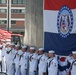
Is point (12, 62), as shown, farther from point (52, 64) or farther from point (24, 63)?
point (52, 64)

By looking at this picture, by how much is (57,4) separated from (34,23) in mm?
3195

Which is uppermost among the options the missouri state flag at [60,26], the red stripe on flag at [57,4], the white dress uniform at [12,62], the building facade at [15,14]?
the building facade at [15,14]

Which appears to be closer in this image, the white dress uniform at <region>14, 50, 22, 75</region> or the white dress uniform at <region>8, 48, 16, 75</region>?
the white dress uniform at <region>14, 50, 22, 75</region>

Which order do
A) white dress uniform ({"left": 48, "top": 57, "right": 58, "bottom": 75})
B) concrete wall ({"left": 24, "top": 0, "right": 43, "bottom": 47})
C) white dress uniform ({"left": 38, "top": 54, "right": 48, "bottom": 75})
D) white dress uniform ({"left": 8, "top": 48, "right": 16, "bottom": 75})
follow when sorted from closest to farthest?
white dress uniform ({"left": 48, "top": 57, "right": 58, "bottom": 75}), white dress uniform ({"left": 38, "top": 54, "right": 48, "bottom": 75}), concrete wall ({"left": 24, "top": 0, "right": 43, "bottom": 47}), white dress uniform ({"left": 8, "top": 48, "right": 16, "bottom": 75})

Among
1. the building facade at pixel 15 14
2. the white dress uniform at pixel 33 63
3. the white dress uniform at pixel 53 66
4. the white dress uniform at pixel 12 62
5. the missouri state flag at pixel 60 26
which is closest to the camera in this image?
the white dress uniform at pixel 53 66

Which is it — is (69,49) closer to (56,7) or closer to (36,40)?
(56,7)

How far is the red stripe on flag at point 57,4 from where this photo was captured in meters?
12.0

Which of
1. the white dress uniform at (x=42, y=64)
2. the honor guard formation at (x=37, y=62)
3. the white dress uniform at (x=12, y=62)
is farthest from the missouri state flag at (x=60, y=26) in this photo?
the white dress uniform at (x=12, y=62)

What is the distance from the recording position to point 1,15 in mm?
62875

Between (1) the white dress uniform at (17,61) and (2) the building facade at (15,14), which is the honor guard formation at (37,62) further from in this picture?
(2) the building facade at (15,14)

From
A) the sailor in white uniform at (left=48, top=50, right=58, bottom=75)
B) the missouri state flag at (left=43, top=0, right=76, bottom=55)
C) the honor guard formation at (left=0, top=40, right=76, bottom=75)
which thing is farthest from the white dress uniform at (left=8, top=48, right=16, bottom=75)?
the sailor in white uniform at (left=48, top=50, right=58, bottom=75)

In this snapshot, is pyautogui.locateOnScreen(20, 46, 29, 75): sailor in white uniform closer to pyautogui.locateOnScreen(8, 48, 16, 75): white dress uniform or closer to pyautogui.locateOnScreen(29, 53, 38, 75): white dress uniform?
pyautogui.locateOnScreen(29, 53, 38, 75): white dress uniform

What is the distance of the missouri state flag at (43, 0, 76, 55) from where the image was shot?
39.6 feet

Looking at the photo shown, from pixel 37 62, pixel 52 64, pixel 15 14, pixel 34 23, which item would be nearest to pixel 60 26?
pixel 52 64
